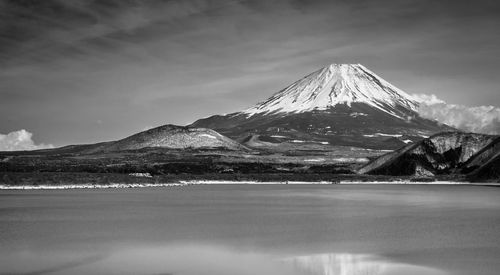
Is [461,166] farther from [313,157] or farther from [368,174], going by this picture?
[313,157]

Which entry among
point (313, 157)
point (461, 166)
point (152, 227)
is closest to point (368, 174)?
point (461, 166)

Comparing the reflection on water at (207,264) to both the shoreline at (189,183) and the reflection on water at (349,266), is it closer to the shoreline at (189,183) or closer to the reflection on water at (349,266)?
the reflection on water at (349,266)

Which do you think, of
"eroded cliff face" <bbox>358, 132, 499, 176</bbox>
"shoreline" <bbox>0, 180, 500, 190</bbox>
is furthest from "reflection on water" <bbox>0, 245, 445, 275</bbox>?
"eroded cliff face" <bbox>358, 132, 499, 176</bbox>

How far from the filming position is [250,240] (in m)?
27.4

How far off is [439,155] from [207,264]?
92.5 meters

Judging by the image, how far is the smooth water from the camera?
20547 millimetres

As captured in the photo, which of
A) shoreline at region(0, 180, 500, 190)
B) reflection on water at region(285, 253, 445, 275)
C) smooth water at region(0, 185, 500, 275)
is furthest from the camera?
shoreline at region(0, 180, 500, 190)

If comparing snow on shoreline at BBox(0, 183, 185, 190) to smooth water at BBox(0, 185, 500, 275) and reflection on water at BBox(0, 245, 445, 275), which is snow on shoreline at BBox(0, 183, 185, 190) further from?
reflection on water at BBox(0, 245, 445, 275)

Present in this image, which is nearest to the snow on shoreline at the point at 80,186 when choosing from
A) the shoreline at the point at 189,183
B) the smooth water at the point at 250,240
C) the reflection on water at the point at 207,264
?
the shoreline at the point at 189,183

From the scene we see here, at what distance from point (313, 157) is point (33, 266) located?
6138 inches

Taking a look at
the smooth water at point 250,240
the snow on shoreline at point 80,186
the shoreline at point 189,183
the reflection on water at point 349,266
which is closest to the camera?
the reflection on water at point 349,266

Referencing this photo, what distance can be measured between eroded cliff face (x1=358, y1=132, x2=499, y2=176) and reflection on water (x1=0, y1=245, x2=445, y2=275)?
86.7 m

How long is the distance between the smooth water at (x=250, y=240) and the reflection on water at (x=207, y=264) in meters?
0.03

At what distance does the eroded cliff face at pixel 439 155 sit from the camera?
Result: 104875 millimetres
